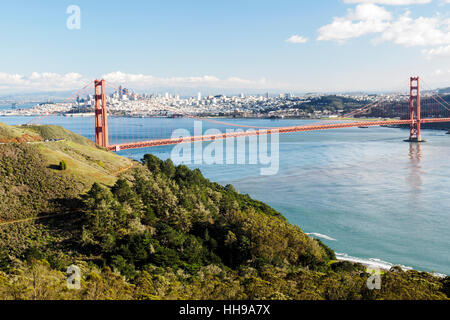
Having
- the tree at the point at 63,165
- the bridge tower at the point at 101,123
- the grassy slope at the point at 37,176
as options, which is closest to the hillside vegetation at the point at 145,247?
the grassy slope at the point at 37,176

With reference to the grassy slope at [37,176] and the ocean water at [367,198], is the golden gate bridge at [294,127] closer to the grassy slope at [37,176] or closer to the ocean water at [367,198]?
the ocean water at [367,198]

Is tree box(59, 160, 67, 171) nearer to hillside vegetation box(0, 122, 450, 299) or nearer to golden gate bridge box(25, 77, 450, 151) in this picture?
hillside vegetation box(0, 122, 450, 299)

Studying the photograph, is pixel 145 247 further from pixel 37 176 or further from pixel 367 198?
pixel 367 198
